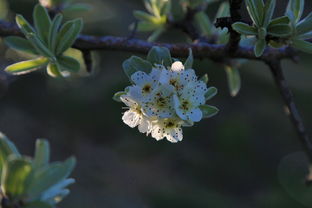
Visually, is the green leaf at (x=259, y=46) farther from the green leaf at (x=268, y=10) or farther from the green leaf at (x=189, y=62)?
the green leaf at (x=189, y=62)

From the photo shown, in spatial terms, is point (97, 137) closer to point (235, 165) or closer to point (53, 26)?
point (235, 165)

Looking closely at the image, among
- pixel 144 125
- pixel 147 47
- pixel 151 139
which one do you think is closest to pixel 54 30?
pixel 147 47

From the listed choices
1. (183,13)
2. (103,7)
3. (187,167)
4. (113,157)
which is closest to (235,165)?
(187,167)

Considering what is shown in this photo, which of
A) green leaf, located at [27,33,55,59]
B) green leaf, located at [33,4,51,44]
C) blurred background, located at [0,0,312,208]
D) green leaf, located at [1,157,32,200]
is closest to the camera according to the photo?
green leaf, located at [1,157,32,200]

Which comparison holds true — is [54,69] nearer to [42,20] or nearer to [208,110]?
[42,20]

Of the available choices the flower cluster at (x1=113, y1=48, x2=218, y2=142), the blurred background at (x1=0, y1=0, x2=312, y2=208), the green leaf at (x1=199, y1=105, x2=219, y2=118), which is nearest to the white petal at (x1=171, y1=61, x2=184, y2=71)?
the flower cluster at (x1=113, y1=48, x2=218, y2=142)

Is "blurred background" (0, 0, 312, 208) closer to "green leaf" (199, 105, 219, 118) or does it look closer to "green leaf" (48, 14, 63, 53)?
"green leaf" (48, 14, 63, 53)

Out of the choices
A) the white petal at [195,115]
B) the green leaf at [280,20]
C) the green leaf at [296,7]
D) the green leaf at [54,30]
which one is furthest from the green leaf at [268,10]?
the green leaf at [54,30]
